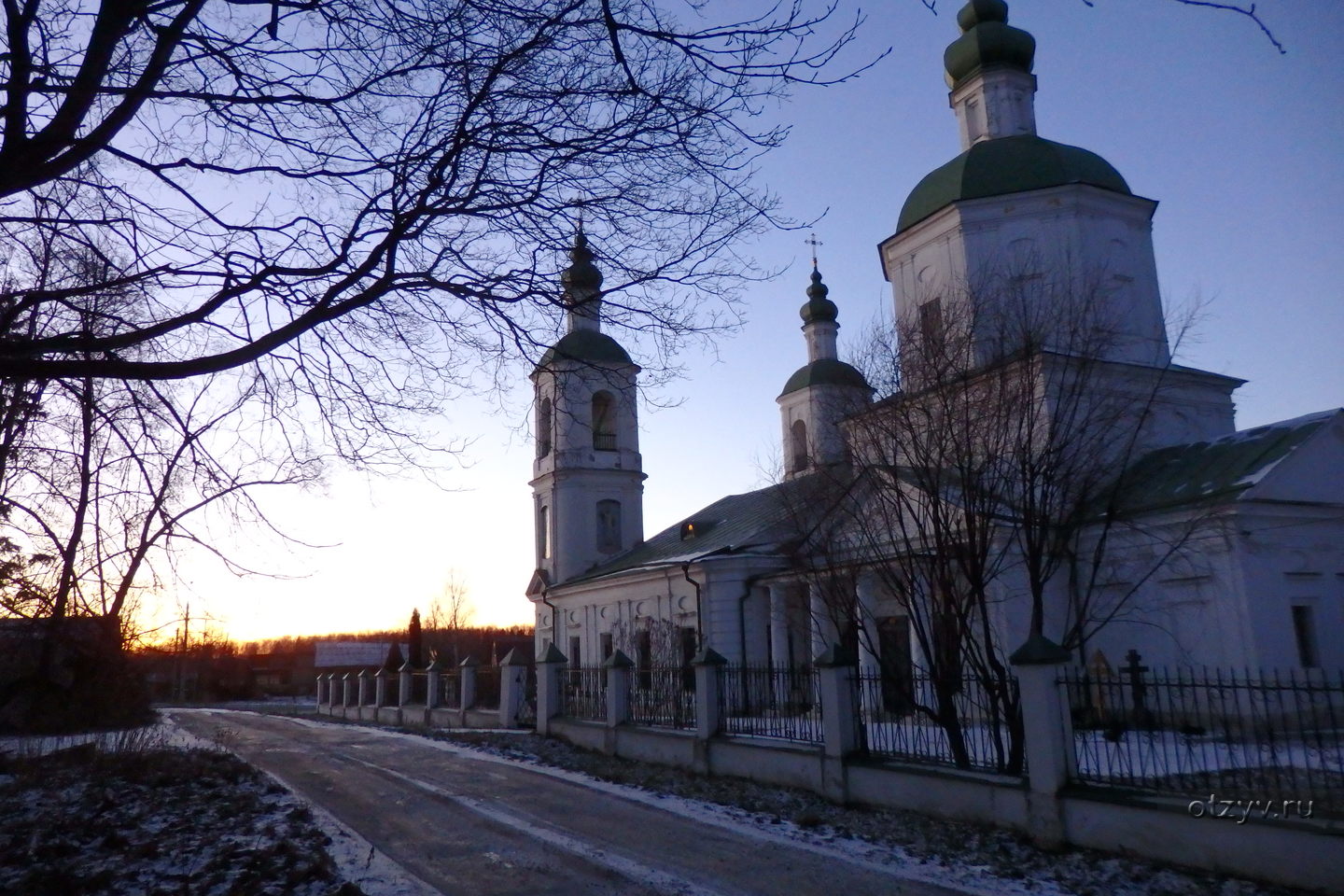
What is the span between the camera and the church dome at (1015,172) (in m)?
21.4

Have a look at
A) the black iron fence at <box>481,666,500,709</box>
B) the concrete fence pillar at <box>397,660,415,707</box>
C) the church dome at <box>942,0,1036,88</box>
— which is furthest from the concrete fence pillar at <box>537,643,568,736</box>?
the church dome at <box>942,0,1036,88</box>

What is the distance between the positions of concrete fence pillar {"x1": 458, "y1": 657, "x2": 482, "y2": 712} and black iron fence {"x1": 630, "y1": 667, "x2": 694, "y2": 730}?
29.2 feet

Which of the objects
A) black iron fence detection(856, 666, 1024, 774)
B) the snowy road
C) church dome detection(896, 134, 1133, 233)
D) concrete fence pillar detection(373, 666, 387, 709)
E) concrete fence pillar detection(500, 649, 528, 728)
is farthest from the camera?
concrete fence pillar detection(373, 666, 387, 709)

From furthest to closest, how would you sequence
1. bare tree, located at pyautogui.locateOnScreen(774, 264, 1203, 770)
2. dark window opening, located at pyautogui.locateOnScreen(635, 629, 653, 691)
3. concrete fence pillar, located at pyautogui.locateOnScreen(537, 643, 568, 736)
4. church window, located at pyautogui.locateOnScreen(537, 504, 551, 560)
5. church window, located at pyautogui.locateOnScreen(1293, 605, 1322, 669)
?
church window, located at pyautogui.locateOnScreen(537, 504, 551, 560) → dark window opening, located at pyautogui.locateOnScreen(635, 629, 653, 691) → concrete fence pillar, located at pyautogui.locateOnScreen(537, 643, 568, 736) → church window, located at pyautogui.locateOnScreen(1293, 605, 1322, 669) → bare tree, located at pyautogui.locateOnScreen(774, 264, 1203, 770)

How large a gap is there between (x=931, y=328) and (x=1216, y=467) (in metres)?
9.46

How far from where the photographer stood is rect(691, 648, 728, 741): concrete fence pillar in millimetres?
13539

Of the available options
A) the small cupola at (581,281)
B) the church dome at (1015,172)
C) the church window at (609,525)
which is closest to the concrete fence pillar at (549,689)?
the church dome at (1015,172)

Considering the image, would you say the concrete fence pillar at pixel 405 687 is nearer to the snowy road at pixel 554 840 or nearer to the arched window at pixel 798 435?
the arched window at pixel 798 435

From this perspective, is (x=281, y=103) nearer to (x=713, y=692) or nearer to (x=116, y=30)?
(x=116, y=30)

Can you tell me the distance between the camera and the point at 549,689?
18.8 metres

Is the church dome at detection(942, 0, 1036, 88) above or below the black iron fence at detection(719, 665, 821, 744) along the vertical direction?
above

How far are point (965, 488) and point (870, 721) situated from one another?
3.01 metres

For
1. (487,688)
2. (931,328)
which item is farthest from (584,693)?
(931,328)

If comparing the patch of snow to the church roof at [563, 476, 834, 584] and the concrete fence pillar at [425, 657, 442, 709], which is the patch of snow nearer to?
the church roof at [563, 476, 834, 584]
